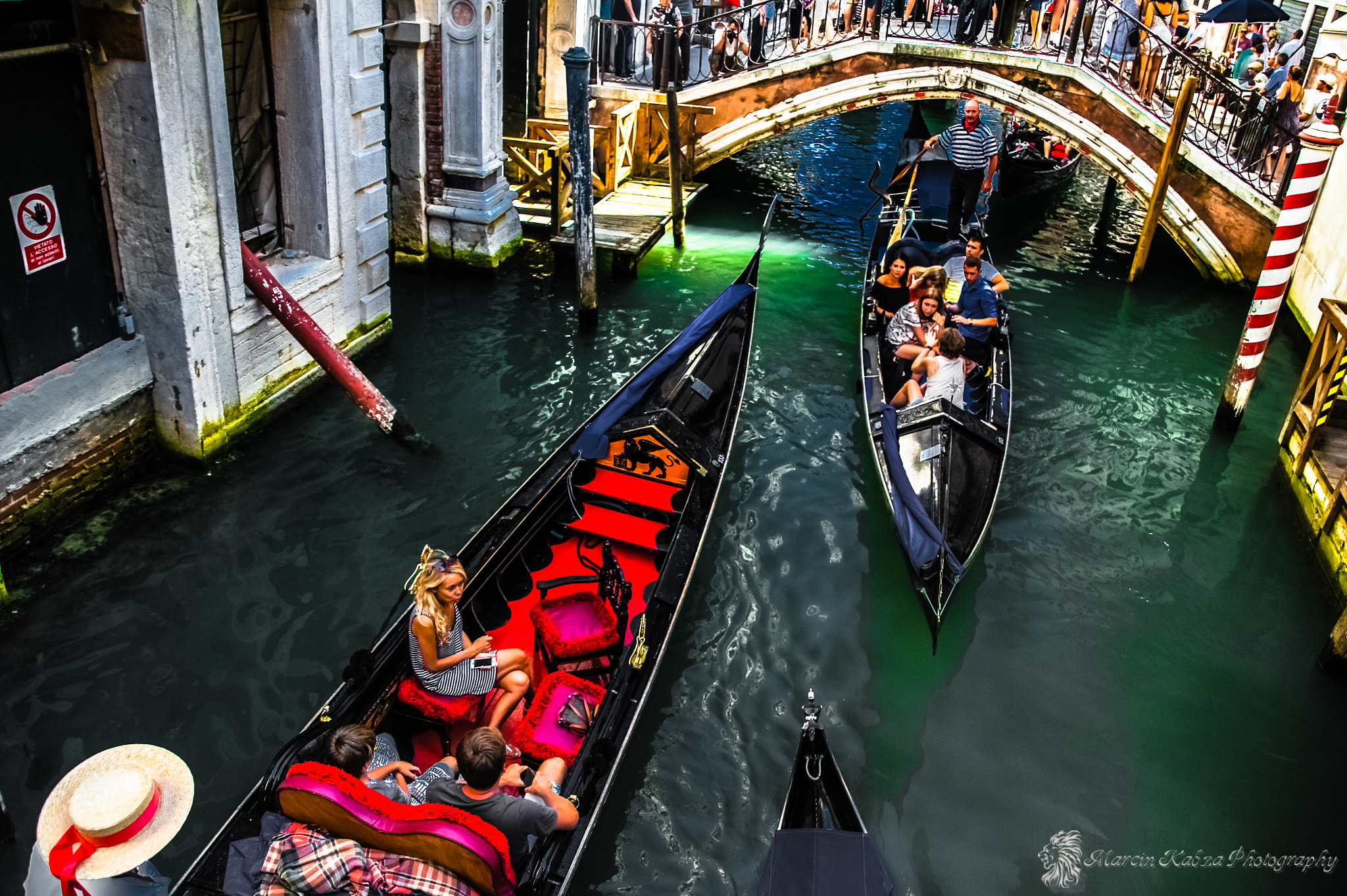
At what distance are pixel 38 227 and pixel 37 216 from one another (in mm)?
52

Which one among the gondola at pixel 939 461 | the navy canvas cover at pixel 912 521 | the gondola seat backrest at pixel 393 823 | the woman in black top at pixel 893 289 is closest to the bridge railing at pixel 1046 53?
the woman in black top at pixel 893 289

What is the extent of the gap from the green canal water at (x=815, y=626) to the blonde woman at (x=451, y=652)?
0.59 metres

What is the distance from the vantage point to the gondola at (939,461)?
444 centimetres

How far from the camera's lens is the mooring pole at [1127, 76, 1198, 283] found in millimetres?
8531

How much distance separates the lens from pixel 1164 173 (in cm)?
895

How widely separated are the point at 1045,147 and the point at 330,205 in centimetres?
896

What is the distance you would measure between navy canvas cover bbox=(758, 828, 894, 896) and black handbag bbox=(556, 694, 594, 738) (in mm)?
885

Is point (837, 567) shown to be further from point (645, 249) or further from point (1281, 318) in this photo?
point (1281, 318)

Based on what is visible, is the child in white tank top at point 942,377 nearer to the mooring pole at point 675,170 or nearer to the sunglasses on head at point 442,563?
the sunglasses on head at point 442,563

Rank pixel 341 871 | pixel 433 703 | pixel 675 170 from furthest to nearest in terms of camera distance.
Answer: pixel 675 170 → pixel 433 703 → pixel 341 871

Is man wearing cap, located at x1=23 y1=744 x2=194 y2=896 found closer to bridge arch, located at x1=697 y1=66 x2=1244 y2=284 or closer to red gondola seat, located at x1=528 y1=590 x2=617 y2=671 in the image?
red gondola seat, located at x1=528 y1=590 x2=617 y2=671

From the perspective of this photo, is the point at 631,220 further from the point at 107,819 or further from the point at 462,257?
the point at 107,819

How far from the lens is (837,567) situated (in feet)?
16.9

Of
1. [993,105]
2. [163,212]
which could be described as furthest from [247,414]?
[993,105]
